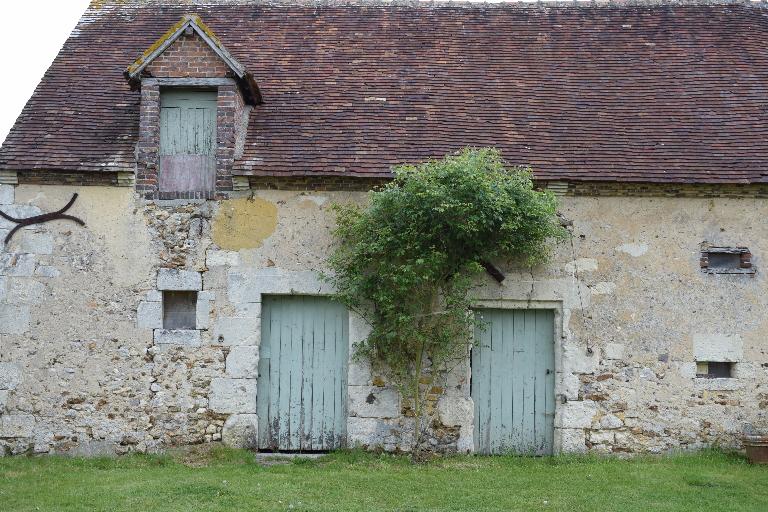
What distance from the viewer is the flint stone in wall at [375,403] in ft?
28.4

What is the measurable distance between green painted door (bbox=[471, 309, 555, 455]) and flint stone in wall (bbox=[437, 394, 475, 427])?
0.30m

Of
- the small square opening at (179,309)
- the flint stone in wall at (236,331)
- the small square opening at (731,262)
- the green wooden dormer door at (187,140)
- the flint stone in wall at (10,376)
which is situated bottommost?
the flint stone in wall at (10,376)

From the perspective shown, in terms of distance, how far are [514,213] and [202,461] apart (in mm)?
4375

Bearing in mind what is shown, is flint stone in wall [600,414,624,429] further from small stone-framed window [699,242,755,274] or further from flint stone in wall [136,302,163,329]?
flint stone in wall [136,302,163,329]

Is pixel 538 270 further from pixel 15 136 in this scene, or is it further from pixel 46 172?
pixel 15 136

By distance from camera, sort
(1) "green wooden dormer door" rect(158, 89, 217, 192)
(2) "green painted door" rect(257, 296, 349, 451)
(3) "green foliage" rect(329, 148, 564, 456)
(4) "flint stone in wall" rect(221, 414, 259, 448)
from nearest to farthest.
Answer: (3) "green foliage" rect(329, 148, 564, 456)
(4) "flint stone in wall" rect(221, 414, 259, 448)
(2) "green painted door" rect(257, 296, 349, 451)
(1) "green wooden dormer door" rect(158, 89, 217, 192)

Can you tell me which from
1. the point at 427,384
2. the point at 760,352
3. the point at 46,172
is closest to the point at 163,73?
the point at 46,172

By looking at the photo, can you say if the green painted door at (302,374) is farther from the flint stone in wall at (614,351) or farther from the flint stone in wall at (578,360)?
the flint stone in wall at (614,351)

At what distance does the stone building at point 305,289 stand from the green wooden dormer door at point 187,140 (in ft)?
0.08

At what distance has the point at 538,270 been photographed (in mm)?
8875

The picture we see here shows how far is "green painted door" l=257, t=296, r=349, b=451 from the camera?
8.91 m

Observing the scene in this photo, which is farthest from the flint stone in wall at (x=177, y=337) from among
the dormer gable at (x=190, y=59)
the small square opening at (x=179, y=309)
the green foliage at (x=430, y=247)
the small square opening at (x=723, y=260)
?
the small square opening at (x=723, y=260)

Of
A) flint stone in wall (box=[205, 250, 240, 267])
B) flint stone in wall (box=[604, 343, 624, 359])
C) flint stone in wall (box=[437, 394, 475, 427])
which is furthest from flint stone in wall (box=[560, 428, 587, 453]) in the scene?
flint stone in wall (box=[205, 250, 240, 267])

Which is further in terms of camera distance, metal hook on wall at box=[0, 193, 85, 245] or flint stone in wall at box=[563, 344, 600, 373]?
metal hook on wall at box=[0, 193, 85, 245]
